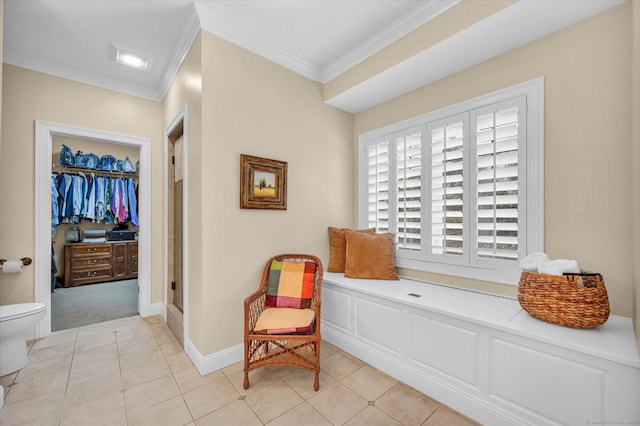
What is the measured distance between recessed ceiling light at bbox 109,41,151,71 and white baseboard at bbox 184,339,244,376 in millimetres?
2736

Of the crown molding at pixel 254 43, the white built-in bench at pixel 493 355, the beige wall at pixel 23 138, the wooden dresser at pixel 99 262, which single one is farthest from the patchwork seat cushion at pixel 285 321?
the wooden dresser at pixel 99 262

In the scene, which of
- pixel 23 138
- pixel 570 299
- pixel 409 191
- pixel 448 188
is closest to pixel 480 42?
pixel 448 188

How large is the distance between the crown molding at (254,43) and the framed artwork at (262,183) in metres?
0.97

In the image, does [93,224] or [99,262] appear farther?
[93,224]

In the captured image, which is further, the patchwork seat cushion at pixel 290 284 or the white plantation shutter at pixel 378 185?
the white plantation shutter at pixel 378 185

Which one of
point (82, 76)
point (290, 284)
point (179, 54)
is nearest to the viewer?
point (290, 284)

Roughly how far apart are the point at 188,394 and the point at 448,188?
256 centimetres

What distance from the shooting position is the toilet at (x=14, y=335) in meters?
2.07

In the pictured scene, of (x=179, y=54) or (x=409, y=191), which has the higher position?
(x=179, y=54)

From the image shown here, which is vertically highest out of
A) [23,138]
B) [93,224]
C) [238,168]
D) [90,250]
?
[23,138]

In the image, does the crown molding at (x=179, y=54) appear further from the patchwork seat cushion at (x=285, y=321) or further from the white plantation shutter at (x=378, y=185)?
the patchwork seat cushion at (x=285, y=321)

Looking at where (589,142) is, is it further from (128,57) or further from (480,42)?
(128,57)

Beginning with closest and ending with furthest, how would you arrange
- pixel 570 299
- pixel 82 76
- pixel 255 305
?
pixel 570 299
pixel 255 305
pixel 82 76

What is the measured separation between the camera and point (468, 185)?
2.25m
